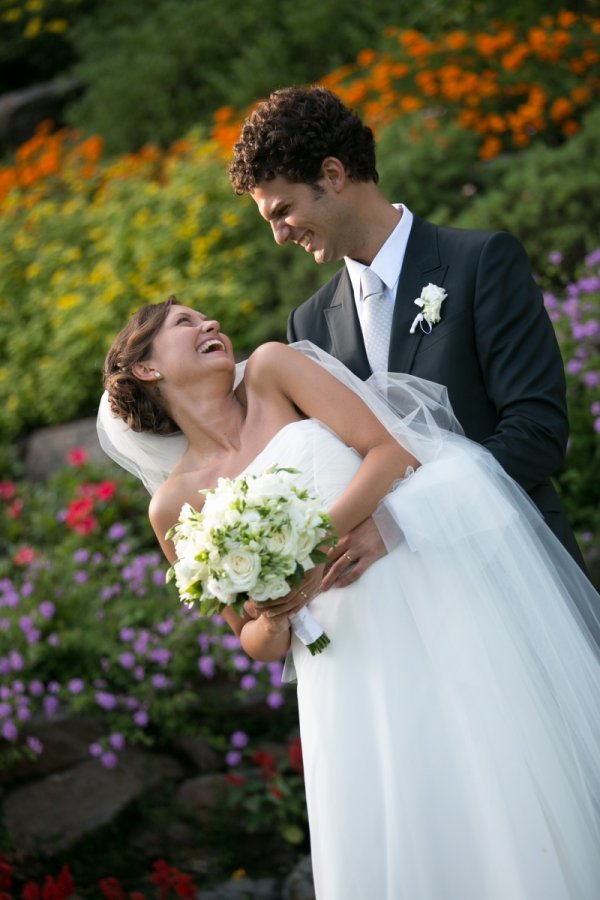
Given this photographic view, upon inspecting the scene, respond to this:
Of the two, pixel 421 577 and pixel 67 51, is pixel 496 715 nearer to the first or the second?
pixel 421 577

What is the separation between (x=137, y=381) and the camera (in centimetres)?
339

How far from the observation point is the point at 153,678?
Answer: 502cm

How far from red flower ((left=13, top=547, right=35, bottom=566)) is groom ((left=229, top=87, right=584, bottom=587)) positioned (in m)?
2.91

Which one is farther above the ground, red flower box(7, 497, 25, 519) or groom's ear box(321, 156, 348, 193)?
groom's ear box(321, 156, 348, 193)

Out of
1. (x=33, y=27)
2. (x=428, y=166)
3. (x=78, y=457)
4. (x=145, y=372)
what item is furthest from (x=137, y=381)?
(x=33, y=27)

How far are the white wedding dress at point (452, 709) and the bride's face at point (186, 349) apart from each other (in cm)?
45

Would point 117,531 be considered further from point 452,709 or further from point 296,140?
point 452,709

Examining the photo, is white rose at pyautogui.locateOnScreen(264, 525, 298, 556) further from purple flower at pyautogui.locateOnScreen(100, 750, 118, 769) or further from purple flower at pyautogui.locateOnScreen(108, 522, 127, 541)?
purple flower at pyautogui.locateOnScreen(108, 522, 127, 541)

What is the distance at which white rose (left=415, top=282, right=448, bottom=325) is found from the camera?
10.5 feet

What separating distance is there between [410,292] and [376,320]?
174 mm

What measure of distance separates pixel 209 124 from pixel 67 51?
3938 millimetres

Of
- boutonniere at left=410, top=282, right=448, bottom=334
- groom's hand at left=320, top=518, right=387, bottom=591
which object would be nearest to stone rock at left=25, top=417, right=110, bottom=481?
boutonniere at left=410, top=282, right=448, bottom=334

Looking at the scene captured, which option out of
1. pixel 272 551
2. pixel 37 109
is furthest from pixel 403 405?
pixel 37 109

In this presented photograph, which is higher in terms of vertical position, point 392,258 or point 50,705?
point 392,258
